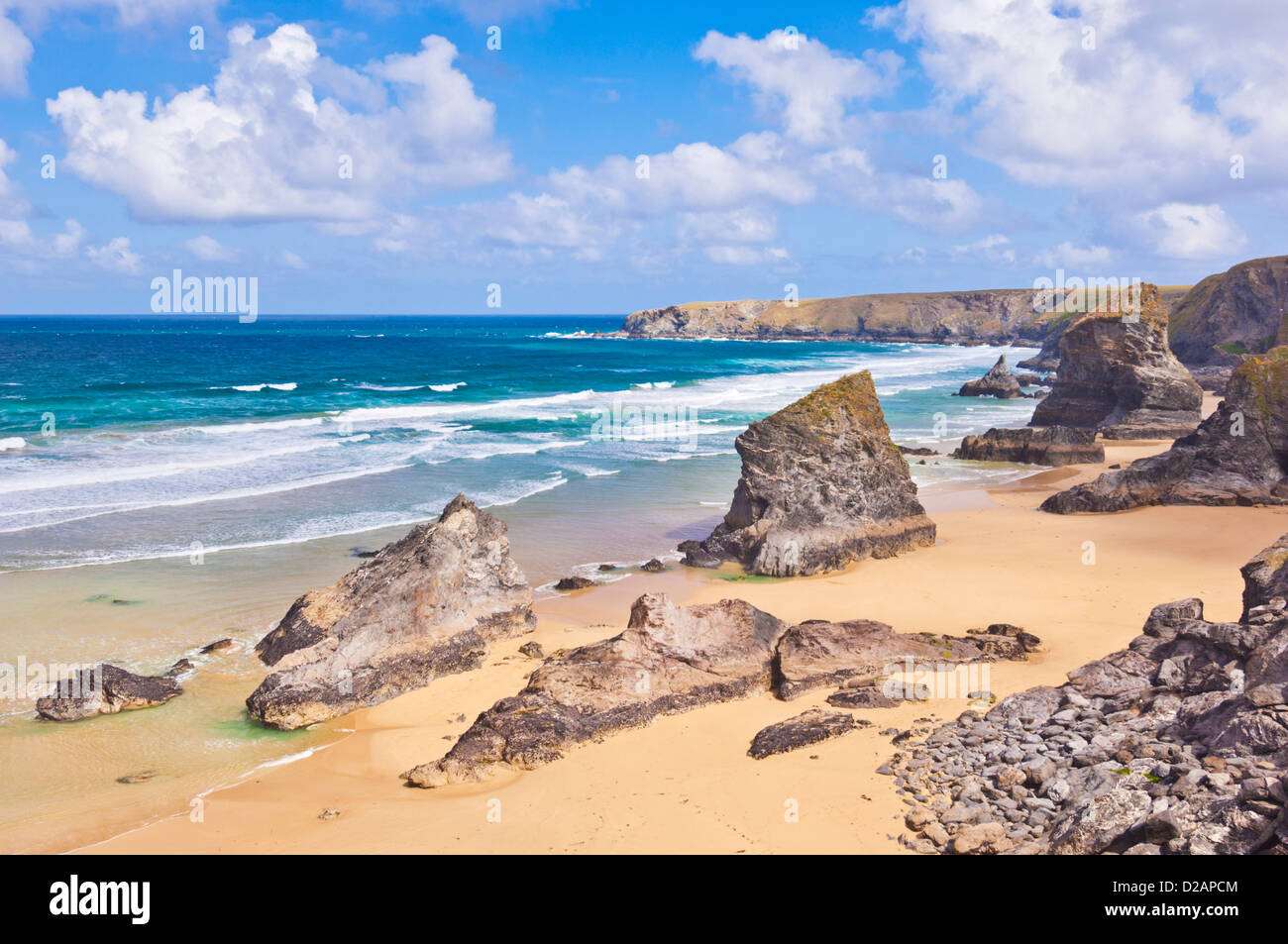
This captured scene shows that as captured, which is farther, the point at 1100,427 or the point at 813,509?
the point at 1100,427

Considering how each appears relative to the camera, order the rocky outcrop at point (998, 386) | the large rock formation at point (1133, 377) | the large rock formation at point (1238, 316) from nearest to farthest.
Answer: the large rock formation at point (1133, 377), the rocky outcrop at point (998, 386), the large rock formation at point (1238, 316)

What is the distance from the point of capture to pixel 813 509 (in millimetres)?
19766

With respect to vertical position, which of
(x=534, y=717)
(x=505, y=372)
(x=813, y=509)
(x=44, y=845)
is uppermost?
(x=505, y=372)

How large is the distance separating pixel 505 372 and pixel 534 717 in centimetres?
7401

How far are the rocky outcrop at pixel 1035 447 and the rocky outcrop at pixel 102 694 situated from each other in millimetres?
29841

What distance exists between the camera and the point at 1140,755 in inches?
319

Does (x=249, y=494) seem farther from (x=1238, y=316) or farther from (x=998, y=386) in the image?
(x=1238, y=316)

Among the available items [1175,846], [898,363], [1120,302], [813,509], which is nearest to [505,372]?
[898,363]

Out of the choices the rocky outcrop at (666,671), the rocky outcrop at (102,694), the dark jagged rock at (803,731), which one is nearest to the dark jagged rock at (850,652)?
the rocky outcrop at (666,671)

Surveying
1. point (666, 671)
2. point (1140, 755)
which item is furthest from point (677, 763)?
point (1140, 755)

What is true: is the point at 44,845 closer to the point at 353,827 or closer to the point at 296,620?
the point at 353,827

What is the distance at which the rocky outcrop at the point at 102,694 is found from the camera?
39.1ft

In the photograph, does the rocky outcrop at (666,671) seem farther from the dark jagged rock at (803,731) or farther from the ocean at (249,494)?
the ocean at (249,494)

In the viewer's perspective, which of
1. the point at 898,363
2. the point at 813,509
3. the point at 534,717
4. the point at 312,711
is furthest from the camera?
the point at 898,363
